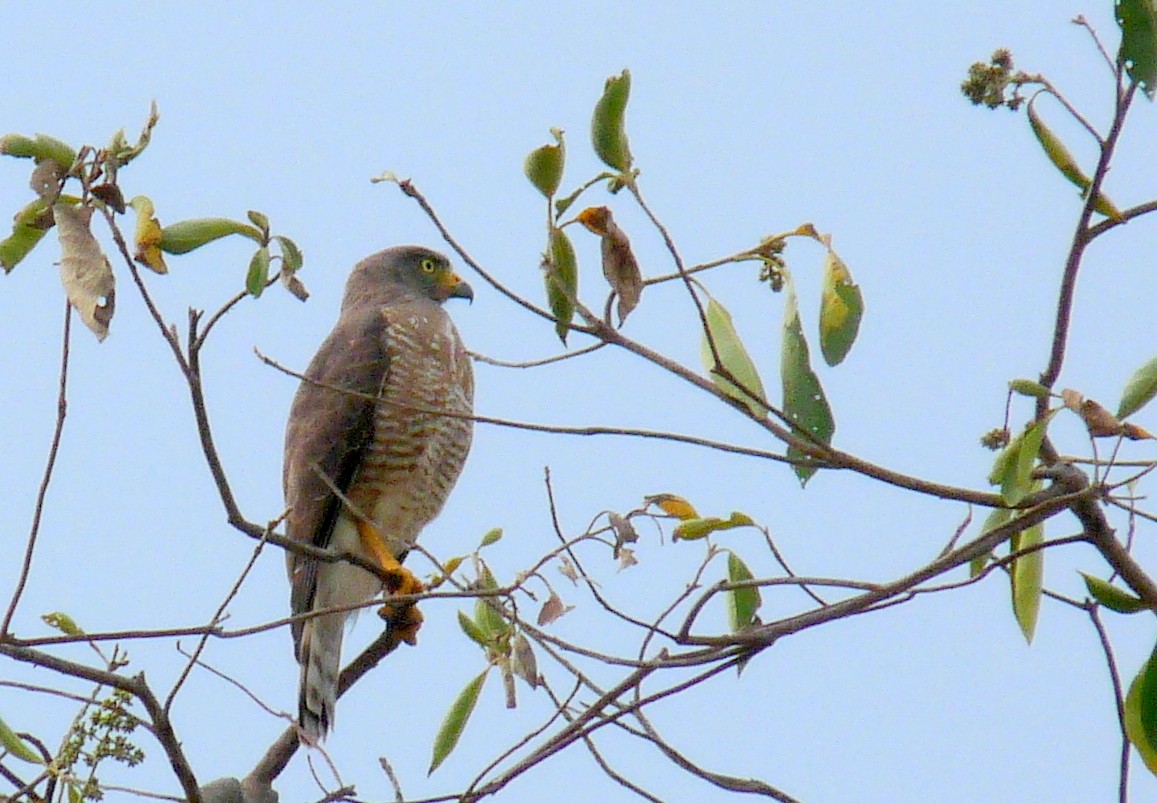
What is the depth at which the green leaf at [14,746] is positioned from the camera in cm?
280

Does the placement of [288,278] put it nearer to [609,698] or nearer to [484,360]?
[484,360]

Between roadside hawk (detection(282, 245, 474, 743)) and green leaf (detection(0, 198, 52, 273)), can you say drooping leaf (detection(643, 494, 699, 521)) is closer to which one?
green leaf (detection(0, 198, 52, 273))

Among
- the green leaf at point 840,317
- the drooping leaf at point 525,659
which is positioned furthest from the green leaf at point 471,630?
the green leaf at point 840,317

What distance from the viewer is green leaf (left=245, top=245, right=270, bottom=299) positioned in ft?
7.54

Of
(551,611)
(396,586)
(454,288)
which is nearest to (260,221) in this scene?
(551,611)

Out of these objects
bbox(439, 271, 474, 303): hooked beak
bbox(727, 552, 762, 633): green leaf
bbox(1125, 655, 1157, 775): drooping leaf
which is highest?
bbox(439, 271, 474, 303): hooked beak

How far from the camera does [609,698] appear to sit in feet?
8.54

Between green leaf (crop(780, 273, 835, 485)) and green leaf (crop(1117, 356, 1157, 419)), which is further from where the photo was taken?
green leaf (crop(780, 273, 835, 485))

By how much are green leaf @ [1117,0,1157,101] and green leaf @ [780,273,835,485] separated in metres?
0.62

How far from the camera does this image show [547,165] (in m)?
2.31

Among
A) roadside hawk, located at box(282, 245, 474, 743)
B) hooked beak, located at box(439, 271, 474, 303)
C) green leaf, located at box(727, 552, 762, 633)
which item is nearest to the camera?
green leaf, located at box(727, 552, 762, 633)

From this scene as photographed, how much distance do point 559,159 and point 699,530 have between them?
712 mm

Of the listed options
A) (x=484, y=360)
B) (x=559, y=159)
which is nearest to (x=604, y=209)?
(x=559, y=159)

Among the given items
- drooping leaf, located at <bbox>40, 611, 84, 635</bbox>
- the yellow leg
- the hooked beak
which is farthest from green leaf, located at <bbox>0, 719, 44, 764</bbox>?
the hooked beak
